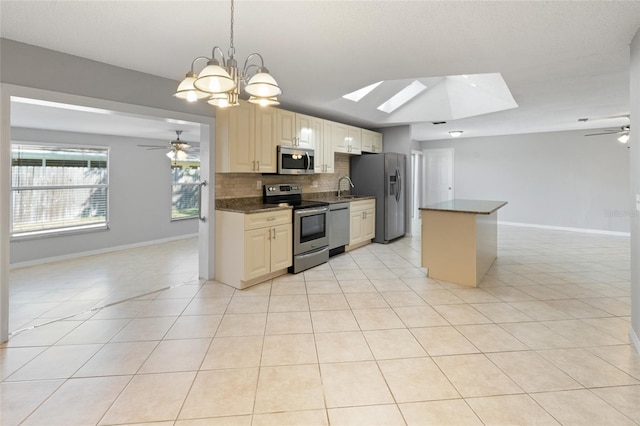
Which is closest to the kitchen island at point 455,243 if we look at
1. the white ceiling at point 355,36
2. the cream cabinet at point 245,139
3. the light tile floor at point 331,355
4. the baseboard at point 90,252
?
the light tile floor at point 331,355

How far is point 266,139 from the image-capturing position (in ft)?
13.9

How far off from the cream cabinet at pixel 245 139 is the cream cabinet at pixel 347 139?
1.54 meters

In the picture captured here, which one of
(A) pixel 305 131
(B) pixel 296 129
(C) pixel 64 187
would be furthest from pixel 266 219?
(C) pixel 64 187

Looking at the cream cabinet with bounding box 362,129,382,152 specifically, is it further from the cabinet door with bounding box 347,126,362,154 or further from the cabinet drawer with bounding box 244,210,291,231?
the cabinet drawer with bounding box 244,210,291,231

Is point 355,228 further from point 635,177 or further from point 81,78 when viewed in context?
point 81,78

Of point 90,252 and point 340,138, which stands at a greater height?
point 340,138

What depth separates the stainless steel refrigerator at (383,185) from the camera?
6.03 m

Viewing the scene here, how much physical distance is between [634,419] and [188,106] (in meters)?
4.30

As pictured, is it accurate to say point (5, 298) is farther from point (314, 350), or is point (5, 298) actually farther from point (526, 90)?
point (526, 90)

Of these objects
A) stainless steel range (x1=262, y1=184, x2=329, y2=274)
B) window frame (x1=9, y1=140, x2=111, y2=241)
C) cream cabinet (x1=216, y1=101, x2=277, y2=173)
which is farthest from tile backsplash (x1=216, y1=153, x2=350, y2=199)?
window frame (x1=9, y1=140, x2=111, y2=241)

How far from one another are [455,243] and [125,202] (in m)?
6.15

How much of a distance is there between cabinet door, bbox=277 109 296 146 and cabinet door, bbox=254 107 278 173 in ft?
0.27

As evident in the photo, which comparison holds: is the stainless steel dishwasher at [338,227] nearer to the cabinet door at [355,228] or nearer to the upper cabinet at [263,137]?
the cabinet door at [355,228]

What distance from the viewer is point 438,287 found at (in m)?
3.72
